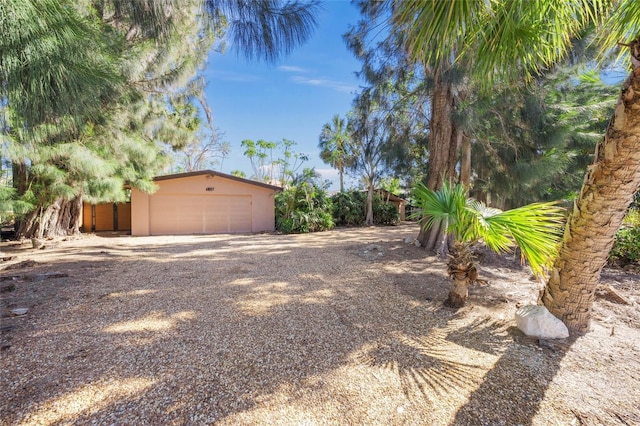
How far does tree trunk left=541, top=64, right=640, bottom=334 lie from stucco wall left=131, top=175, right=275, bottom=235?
11633 millimetres

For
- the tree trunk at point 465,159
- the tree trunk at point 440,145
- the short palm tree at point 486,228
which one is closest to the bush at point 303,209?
the tree trunk at point 440,145

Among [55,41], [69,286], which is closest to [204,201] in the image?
[69,286]

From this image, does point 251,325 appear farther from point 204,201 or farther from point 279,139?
point 279,139

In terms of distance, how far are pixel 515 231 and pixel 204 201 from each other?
1215 centimetres

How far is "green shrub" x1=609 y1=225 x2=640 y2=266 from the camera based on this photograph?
5273 mm

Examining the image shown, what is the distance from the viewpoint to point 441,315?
3186 mm

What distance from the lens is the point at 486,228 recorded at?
105 inches

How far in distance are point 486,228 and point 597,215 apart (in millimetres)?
887

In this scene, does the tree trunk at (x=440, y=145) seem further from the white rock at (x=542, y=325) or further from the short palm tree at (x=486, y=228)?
the white rock at (x=542, y=325)

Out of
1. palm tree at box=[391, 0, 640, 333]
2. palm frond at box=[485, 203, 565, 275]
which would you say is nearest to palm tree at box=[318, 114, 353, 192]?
palm tree at box=[391, 0, 640, 333]

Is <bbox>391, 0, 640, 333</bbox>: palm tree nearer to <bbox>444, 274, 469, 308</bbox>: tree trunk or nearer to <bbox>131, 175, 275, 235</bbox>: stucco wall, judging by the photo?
<bbox>444, 274, 469, 308</bbox>: tree trunk

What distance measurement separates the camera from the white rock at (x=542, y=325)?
262cm

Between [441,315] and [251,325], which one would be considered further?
[441,315]

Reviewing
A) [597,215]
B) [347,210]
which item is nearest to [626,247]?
[597,215]
